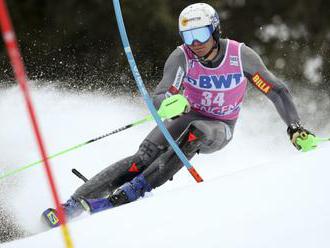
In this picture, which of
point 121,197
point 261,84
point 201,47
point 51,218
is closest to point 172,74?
point 201,47

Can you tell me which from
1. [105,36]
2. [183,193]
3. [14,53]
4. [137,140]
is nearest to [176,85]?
[183,193]

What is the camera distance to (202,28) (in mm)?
3514

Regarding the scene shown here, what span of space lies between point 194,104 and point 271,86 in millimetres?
601

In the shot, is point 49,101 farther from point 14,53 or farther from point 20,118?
point 14,53

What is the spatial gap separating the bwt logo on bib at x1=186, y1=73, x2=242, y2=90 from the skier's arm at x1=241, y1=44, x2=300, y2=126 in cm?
8

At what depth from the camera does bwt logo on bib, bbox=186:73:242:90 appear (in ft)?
12.3

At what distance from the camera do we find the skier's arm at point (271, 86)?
353 centimetres

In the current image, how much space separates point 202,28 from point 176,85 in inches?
16.4

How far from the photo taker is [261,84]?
11.8 ft

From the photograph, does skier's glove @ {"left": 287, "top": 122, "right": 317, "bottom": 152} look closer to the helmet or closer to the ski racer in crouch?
the ski racer in crouch

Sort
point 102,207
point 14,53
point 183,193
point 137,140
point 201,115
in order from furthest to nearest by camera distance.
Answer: point 137,140 < point 201,115 < point 102,207 < point 183,193 < point 14,53

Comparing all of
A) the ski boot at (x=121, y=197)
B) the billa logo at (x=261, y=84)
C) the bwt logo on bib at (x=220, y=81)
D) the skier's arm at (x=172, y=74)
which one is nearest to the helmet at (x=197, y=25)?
the skier's arm at (x=172, y=74)

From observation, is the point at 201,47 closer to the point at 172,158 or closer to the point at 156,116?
the point at 156,116

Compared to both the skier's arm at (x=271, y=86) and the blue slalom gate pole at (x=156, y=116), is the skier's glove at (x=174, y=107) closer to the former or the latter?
the blue slalom gate pole at (x=156, y=116)
